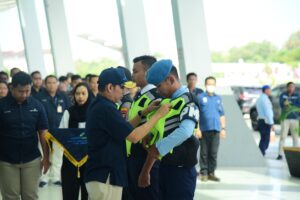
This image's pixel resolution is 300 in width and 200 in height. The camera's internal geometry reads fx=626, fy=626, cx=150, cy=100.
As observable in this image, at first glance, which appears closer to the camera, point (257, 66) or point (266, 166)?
point (266, 166)

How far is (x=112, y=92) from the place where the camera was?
3873 mm

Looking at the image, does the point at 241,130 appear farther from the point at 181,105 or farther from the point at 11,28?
the point at 11,28

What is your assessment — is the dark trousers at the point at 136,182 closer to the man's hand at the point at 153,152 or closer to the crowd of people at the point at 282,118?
the man's hand at the point at 153,152

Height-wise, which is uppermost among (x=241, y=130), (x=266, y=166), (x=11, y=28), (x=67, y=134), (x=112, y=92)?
(x=11, y=28)

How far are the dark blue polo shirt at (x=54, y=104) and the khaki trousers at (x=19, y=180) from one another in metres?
3.22

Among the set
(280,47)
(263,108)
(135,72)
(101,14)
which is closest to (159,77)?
(135,72)

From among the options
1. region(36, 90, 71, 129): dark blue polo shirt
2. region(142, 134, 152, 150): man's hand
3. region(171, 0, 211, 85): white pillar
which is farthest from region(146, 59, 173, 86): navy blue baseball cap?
region(171, 0, 211, 85): white pillar

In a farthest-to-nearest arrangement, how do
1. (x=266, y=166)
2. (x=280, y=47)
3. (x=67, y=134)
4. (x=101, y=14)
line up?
(x=280, y=47) < (x=101, y=14) < (x=266, y=166) < (x=67, y=134)

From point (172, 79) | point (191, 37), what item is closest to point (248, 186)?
point (191, 37)

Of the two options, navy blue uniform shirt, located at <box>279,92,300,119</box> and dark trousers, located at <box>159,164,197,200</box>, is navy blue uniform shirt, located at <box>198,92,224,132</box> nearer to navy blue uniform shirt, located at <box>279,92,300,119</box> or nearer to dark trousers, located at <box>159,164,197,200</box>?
navy blue uniform shirt, located at <box>279,92,300,119</box>

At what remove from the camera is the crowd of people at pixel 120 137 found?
380 cm

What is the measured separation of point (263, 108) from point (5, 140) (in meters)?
7.73

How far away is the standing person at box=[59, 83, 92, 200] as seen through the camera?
18.4 ft

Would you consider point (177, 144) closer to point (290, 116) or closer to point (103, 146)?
point (103, 146)
